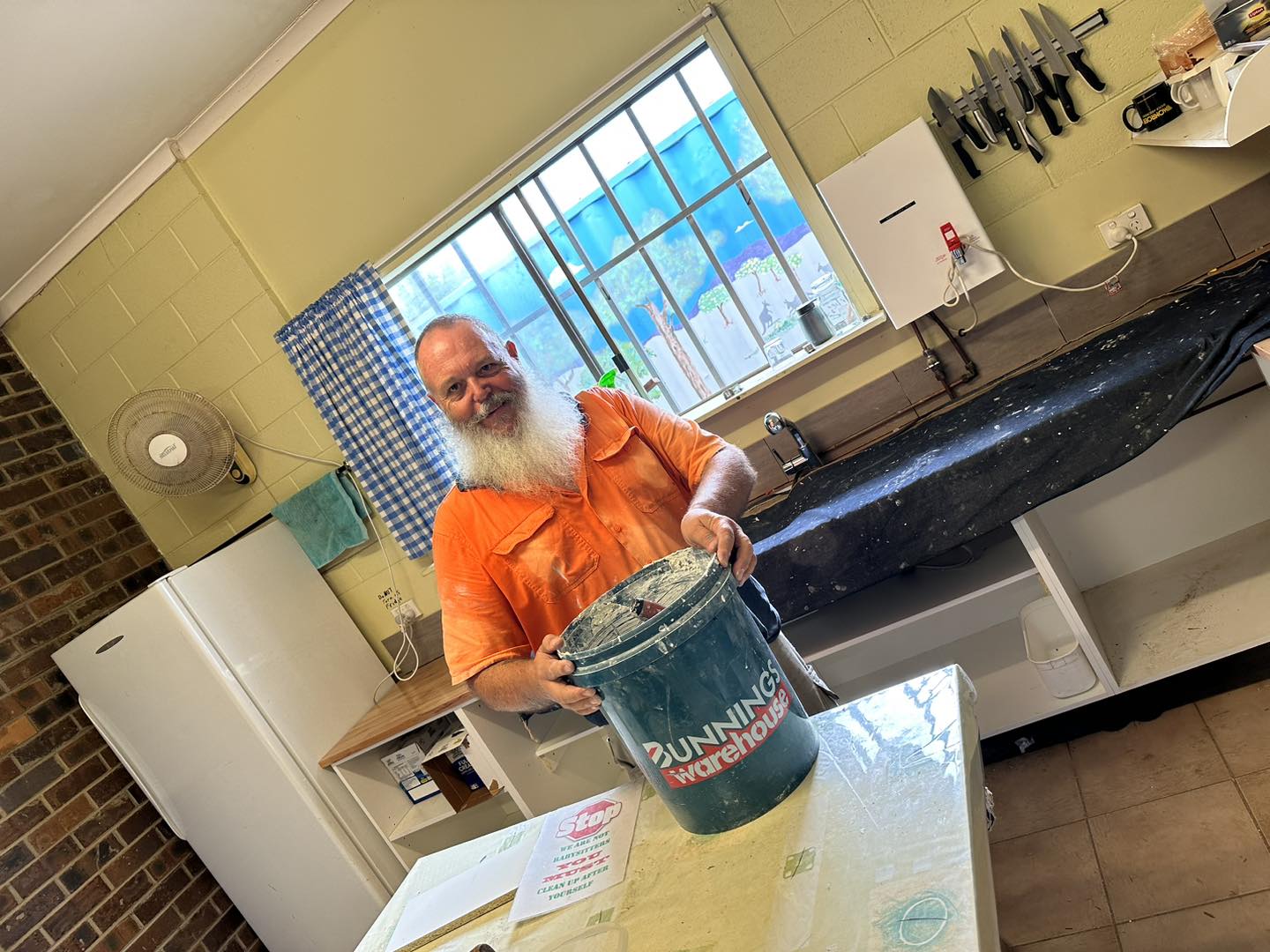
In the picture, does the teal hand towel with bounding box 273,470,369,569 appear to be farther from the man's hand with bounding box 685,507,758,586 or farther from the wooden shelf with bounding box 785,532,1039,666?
the man's hand with bounding box 685,507,758,586

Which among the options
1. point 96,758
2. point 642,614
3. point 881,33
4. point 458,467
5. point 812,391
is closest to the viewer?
point 642,614

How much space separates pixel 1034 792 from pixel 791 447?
1.19 metres

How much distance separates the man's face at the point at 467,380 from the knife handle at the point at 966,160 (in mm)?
1581

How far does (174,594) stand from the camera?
3059 mm

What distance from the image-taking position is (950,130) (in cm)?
263

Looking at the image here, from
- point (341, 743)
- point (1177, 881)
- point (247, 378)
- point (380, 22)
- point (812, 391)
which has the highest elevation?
point (380, 22)

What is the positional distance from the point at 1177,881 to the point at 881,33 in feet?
7.09

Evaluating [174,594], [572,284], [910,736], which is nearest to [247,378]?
[174,594]

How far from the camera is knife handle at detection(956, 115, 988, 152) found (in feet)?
8.59

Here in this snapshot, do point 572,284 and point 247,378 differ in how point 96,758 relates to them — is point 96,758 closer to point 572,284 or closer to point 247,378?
point 247,378

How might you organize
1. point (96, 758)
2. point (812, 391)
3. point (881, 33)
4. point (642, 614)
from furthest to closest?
point (96, 758) < point (812, 391) < point (881, 33) < point (642, 614)

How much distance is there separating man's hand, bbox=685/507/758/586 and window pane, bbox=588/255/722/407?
1.84 m

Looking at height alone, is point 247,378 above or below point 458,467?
above

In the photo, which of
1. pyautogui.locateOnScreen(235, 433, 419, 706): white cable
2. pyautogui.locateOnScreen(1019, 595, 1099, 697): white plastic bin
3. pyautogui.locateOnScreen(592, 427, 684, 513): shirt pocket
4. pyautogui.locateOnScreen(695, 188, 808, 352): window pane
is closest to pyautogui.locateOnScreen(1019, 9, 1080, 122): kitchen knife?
pyautogui.locateOnScreen(695, 188, 808, 352): window pane
